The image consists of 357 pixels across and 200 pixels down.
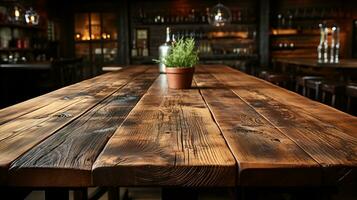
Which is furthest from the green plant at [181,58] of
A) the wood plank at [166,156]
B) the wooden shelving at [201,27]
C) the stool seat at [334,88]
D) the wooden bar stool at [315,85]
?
the wooden shelving at [201,27]

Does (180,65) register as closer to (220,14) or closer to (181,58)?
(181,58)

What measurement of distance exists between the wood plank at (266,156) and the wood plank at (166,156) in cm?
3

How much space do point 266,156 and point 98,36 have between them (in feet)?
31.3

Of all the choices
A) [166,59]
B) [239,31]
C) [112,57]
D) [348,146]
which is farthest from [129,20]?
[348,146]

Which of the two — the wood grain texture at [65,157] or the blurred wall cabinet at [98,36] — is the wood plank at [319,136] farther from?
the blurred wall cabinet at [98,36]

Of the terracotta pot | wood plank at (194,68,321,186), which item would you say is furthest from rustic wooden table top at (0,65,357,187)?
the terracotta pot

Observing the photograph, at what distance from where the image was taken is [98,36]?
10148mm

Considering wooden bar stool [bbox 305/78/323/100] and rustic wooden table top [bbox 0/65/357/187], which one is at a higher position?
rustic wooden table top [bbox 0/65/357/187]

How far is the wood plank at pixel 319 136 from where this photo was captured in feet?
3.16

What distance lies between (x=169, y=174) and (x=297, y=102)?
1152mm

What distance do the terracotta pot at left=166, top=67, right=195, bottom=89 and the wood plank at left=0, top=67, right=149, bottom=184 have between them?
0.48 metres

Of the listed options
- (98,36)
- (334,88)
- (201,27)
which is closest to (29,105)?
(334,88)

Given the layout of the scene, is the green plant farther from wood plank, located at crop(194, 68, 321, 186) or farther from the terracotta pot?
wood plank, located at crop(194, 68, 321, 186)

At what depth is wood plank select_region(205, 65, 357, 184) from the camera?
3.16ft
